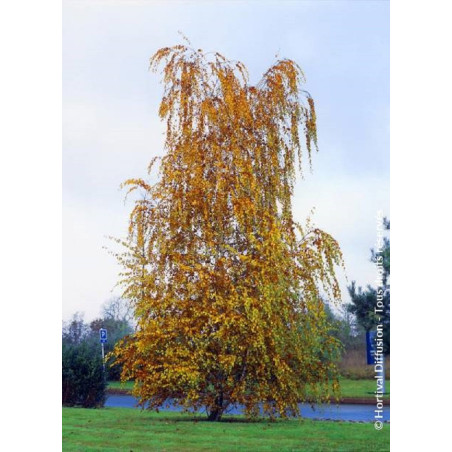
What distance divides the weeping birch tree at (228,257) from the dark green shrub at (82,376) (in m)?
0.38

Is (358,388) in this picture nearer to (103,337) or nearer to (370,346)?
(370,346)

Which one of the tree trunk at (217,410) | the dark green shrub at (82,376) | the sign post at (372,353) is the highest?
the sign post at (372,353)

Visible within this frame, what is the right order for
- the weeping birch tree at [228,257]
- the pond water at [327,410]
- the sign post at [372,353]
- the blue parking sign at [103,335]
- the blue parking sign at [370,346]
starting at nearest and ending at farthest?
the sign post at [372,353] → the blue parking sign at [370,346] → the pond water at [327,410] → the weeping birch tree at [228,257] → the blue parking sign at [103,335]

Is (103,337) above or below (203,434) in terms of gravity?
above

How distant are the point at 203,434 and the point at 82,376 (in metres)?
2.27

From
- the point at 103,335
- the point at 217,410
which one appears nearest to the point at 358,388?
the point at 217,410

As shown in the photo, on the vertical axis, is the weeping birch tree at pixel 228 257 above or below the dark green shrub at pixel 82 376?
above

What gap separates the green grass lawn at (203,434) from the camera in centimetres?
810

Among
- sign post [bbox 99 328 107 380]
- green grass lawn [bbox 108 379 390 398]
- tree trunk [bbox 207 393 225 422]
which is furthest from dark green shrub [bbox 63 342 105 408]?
green grass lawn [bbox 108 379 390 398]

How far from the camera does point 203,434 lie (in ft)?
28.7

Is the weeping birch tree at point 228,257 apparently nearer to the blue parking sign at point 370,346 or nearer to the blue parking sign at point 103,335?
the blue parking sign at point 103,335

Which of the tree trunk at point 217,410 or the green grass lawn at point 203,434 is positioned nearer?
the green grass lawn at point 203,434

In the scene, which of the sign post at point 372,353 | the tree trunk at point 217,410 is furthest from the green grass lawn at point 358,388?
the tree trunk at point 217,410
